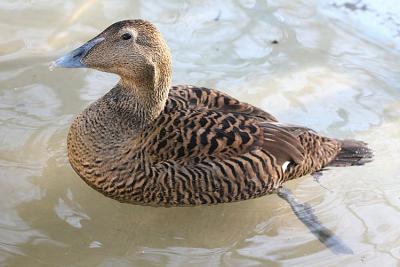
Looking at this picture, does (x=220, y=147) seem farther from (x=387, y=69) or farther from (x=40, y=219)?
(x=387, y=69)

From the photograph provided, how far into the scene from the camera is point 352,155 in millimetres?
4836

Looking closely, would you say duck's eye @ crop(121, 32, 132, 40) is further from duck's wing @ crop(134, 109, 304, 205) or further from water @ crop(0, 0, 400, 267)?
water @ crop(0, 0, 400, 267)

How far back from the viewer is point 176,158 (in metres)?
4.29

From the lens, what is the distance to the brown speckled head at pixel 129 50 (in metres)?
4.18

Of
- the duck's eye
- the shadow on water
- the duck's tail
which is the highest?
the duck's eye

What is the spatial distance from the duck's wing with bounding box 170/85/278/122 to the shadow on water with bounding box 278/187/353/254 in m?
0.51

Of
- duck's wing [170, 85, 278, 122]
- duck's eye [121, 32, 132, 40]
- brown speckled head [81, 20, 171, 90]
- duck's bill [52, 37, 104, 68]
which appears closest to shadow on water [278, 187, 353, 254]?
duck's wing [170, 85, 278, 122]

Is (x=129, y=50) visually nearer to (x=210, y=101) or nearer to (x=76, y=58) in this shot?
(x=76, y=58)

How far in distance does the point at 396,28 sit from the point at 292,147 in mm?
2279

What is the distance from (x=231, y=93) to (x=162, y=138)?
136cm

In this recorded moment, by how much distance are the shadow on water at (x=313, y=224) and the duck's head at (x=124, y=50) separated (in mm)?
1209

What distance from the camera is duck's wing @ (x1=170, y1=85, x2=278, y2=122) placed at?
178 inches

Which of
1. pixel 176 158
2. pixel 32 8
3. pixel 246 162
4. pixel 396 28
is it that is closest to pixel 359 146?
pixel 246 162

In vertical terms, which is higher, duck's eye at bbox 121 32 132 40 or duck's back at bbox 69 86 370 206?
A: duck's eye at bbox 121 32 132 40
